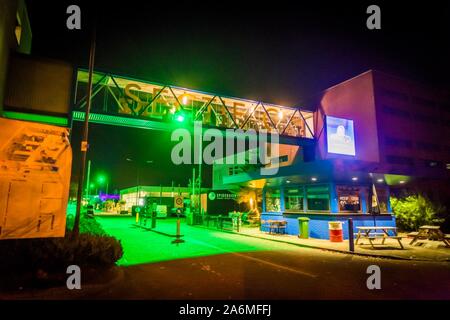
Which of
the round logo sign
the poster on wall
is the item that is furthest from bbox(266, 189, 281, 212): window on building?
the round logo sign

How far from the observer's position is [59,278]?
6.31 meters

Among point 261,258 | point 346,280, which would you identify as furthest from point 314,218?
point 346,280

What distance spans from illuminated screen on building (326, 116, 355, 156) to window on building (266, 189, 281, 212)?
5.11m

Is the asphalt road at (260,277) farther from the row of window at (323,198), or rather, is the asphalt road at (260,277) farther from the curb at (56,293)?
the row of window at (323,198)

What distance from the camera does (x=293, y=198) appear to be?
19484 millimetres

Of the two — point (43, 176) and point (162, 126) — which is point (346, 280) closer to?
point (43, 176)

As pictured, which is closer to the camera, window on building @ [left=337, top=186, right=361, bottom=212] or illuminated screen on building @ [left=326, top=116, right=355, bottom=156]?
window on building @ [left=337, top=186, right=361, bottom=212]

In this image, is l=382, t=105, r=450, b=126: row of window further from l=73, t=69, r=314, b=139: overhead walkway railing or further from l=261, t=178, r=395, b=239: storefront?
l=73, t=69, r=314, b=139: overhead walkway railing

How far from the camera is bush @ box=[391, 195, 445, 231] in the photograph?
61.0 ft

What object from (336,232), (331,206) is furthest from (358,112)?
(336,232)

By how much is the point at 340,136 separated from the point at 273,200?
719 centimetres

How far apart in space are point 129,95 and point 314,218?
43.7 ft

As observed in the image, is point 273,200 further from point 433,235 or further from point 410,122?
point 410,122
